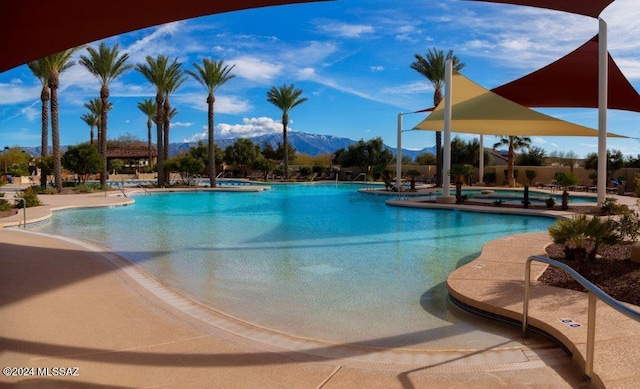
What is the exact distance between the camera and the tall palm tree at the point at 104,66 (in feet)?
90.9

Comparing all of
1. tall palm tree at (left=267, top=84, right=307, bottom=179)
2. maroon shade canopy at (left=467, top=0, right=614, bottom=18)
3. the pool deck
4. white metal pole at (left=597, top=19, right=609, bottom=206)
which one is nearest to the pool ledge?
the pool deck

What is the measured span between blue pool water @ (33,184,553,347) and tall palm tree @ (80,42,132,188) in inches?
475

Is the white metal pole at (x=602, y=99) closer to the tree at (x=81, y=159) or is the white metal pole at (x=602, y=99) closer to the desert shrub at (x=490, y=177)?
the desert shrub at (x=490, y=177)

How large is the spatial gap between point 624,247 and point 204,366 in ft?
25.3

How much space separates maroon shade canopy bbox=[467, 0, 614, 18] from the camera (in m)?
5.09

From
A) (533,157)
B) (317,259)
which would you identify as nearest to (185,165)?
(317,259)

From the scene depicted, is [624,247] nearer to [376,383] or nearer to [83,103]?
[376,383]

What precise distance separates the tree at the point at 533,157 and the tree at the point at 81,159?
105ft

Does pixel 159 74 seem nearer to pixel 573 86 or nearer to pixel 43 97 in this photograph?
pixel 43 97

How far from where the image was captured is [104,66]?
27.9 metres

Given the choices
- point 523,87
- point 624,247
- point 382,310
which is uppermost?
point 523,87

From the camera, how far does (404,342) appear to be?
4805 millimetres

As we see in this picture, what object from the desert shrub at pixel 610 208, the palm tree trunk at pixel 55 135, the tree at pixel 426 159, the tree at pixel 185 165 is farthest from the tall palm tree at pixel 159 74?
the desert shrub at pixel 610 208

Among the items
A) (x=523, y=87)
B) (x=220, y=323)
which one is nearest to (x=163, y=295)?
(x=220, y=323)
